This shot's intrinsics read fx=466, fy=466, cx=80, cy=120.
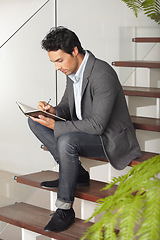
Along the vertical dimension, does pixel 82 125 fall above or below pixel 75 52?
below

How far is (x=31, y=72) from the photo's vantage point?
2.98 meters

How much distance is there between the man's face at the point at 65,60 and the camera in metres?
2.50

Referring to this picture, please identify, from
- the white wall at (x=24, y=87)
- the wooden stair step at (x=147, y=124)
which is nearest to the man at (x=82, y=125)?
the wooden stair step at (x=147, y=124)

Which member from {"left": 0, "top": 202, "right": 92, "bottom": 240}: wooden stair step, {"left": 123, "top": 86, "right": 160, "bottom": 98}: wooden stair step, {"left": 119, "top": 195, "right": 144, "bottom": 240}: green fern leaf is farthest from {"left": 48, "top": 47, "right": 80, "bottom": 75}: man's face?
{"left": 119, "top": 195, "right": 144, "bottom": 240}: green fern leaf

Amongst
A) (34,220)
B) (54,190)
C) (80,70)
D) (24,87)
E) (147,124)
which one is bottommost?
(34,220)

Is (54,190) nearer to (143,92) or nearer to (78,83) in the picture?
(78,83)

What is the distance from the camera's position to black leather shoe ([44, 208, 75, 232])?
2377mm

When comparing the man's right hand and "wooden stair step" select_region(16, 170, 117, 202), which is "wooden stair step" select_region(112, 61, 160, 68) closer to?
the man's right hand

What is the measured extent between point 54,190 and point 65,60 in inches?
28.7

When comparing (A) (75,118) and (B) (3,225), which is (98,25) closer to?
(A) (75,118)

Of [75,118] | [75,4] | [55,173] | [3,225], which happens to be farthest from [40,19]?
→ [3,225]

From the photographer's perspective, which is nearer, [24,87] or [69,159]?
[69,159]

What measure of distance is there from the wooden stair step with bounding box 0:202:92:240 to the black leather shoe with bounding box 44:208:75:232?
22 millimetres

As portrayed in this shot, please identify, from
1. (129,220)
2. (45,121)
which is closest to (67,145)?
(45,121)
